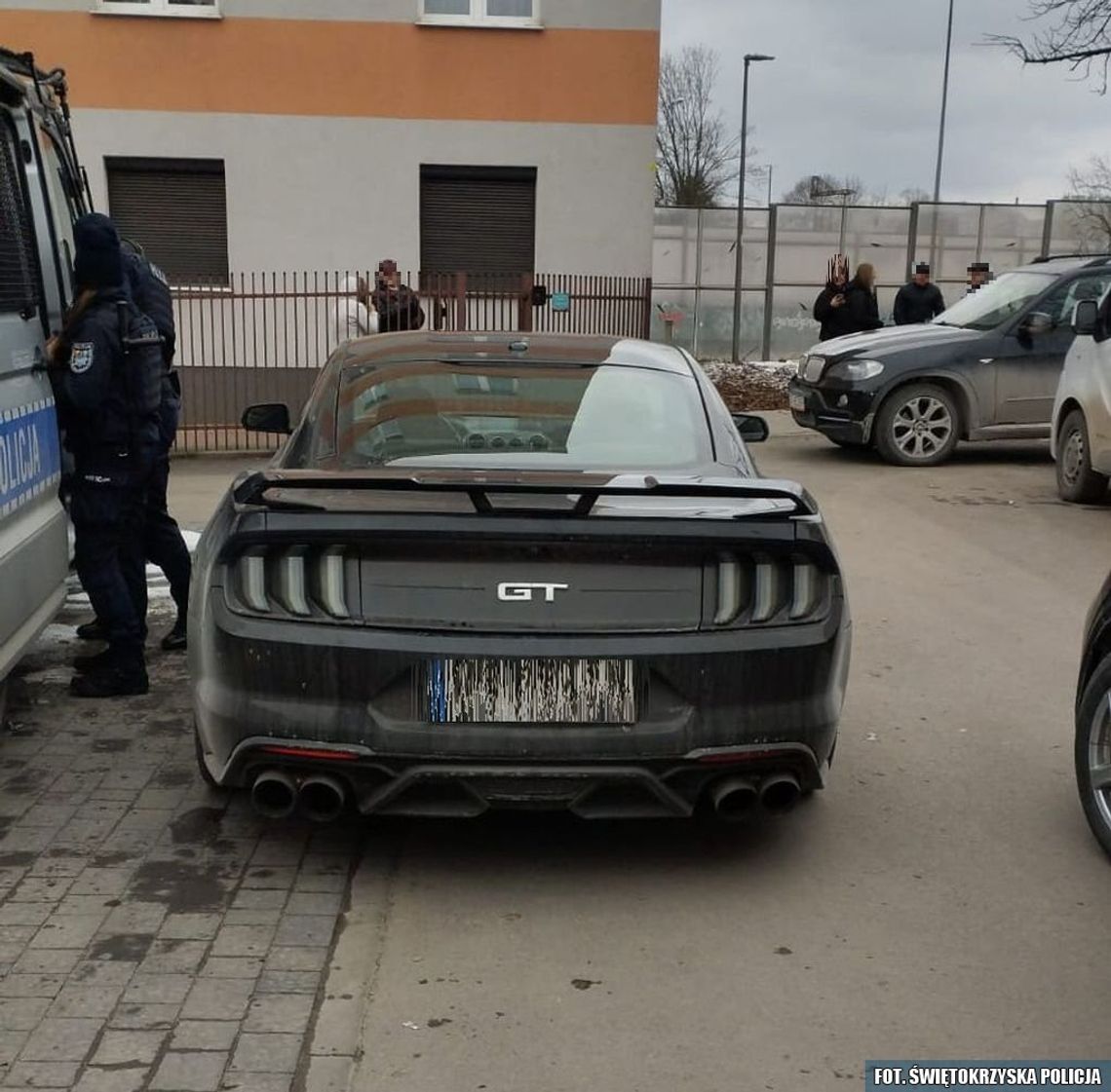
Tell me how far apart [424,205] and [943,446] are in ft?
24.6

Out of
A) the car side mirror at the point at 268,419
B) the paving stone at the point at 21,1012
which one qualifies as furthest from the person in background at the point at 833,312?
the paving stone at the point at 21,1012

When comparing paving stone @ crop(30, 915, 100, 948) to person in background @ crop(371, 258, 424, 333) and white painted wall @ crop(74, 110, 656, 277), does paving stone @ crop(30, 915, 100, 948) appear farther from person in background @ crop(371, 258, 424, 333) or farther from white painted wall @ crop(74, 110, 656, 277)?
white painted wall @ crop(74, 110, 656, 277)

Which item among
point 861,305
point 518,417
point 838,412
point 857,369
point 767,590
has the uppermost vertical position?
point 518,417

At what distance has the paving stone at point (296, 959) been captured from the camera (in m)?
3.48

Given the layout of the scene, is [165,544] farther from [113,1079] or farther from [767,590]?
[113,1079]

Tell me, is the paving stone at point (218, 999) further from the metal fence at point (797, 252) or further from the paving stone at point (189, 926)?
the metal fence at point (797, 252)

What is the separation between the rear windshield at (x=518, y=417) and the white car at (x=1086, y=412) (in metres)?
Answer: 5.99

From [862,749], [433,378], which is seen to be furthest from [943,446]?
[433,378]

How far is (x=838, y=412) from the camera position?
12.7 metres

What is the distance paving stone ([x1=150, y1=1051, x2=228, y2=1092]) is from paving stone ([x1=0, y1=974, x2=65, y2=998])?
1.54 feet

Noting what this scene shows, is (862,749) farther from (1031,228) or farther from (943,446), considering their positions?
(1031,228)

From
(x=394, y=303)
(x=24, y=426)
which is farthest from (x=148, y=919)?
(x=394, y=303)

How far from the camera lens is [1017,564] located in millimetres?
8734

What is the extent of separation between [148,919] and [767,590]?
76.7 inches
